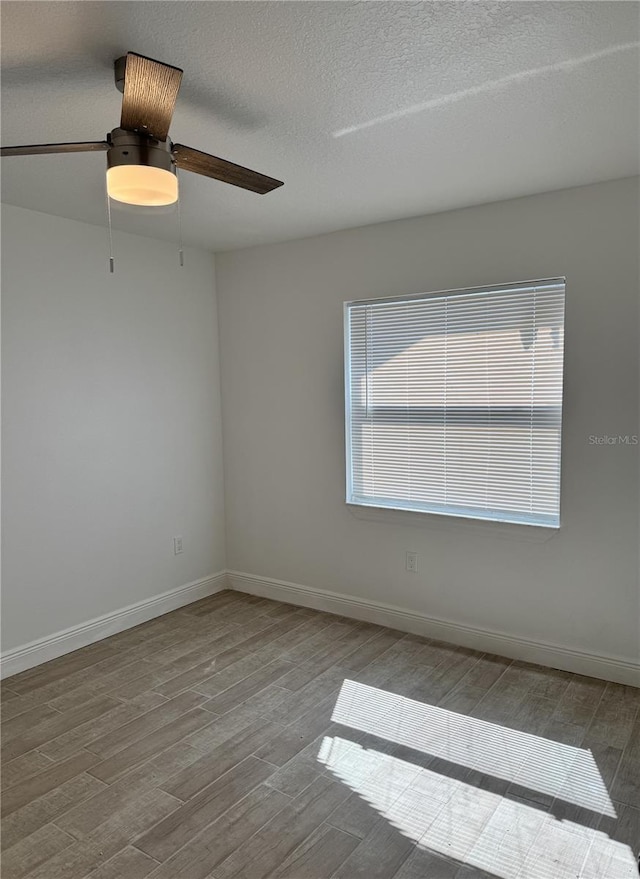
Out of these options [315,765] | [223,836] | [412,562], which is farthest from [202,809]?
[412,562]

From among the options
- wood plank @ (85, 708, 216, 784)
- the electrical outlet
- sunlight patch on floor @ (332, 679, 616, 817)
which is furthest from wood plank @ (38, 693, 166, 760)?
the electrical outlet

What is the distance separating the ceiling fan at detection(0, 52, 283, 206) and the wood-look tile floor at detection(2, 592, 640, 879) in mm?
2152

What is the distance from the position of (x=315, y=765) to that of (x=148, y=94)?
245 cm

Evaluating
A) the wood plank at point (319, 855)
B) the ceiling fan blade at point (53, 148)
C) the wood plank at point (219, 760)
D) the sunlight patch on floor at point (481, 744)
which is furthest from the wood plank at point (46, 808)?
the ceiling fan blade at point (53, 148)

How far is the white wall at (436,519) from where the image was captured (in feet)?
9.85

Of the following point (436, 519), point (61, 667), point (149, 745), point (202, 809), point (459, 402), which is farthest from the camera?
point (436, 519)

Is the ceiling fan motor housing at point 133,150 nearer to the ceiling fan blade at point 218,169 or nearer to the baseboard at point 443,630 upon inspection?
the ceiling fan blade at point 218,169

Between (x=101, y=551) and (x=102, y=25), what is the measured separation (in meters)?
2.87

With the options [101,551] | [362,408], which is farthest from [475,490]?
[101,551]

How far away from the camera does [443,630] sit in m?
3.60

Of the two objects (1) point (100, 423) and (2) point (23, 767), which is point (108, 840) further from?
(1) point (100, 423)

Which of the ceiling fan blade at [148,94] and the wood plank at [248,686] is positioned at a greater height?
the ceiling fan blade at [148,94]

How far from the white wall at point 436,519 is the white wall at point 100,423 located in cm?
31

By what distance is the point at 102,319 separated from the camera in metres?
3.68
